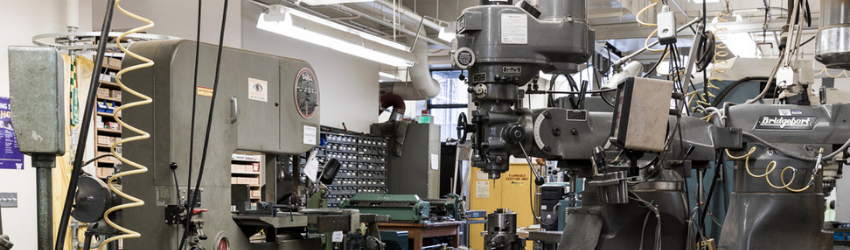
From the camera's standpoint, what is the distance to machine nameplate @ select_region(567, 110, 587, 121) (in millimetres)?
3248

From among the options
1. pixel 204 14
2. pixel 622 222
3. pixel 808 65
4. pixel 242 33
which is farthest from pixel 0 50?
pixel 808 65

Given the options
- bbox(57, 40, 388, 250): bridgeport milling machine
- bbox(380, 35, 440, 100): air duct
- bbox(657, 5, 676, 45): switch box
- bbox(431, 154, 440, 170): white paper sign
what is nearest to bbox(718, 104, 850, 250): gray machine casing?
bbox(657, 5, 676, 45): switch box

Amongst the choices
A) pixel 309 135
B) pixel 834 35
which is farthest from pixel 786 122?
pixel 309 135

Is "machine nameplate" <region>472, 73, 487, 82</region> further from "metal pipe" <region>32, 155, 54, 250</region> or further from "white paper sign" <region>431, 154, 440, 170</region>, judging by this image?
"white paper sign" <region>431, 154, 440, 170</region>

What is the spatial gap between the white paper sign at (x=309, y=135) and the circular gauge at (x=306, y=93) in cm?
6

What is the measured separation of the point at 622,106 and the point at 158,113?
193 centimetres

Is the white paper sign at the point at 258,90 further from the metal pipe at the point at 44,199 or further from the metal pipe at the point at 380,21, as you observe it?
the metal pipe at the point at 380,21

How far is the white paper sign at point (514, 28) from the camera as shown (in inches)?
122

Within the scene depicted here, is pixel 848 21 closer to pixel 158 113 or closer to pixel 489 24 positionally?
pixel 489 24

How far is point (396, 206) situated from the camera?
22.7 feet

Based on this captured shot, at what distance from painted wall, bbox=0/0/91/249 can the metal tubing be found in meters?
4.30

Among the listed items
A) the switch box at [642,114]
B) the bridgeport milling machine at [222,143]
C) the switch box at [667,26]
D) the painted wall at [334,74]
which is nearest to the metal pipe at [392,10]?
the painted wall at [334,74]

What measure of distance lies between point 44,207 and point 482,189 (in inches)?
373

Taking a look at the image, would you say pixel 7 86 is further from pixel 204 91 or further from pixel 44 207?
pixel 44 207
